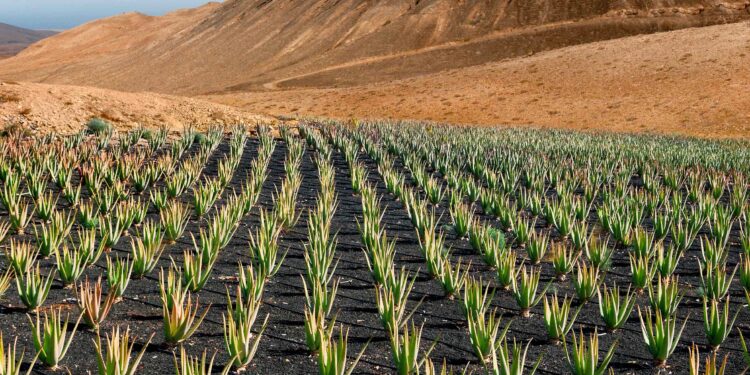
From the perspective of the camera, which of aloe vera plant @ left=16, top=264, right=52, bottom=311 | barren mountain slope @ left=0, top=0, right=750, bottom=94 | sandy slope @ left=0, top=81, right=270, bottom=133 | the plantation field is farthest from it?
barren mountain slope @ left=0, top=0, right=750, bottom=94

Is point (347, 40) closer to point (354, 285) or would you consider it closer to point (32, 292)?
point (354, 285)

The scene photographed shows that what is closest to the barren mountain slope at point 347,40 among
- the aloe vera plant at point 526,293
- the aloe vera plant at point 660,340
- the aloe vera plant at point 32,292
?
the aloe vera plant at point 526,293

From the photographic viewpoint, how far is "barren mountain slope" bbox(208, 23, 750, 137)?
3644cm

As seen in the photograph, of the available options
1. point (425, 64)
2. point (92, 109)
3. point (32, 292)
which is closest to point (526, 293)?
point (32, 292)

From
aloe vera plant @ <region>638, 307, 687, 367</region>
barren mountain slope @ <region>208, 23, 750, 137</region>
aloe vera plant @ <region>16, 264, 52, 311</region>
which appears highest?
aloe vera plant @ <region>16, 264, 52, 311</region>

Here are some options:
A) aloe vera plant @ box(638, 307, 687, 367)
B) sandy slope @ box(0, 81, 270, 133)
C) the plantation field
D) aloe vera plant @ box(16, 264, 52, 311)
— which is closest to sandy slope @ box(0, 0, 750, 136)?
sandy slope @ box(0, 81, 270, 133)

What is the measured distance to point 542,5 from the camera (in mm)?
86375

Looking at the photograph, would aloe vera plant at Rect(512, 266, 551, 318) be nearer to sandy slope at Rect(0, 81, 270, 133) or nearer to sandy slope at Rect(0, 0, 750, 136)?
sandy slope at Rect(0, 81, 270, 133)

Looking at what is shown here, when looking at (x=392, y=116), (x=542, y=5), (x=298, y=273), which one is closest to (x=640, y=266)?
(x=298, y=273)

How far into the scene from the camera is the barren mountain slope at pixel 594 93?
36.4 metres

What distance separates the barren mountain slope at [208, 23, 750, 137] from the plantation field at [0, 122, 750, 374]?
88.3ft

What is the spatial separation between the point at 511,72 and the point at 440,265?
157ft

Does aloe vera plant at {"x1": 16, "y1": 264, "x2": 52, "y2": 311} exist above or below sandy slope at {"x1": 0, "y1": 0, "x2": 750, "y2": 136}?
above

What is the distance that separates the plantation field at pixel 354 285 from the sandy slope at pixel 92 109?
6.55 meters
